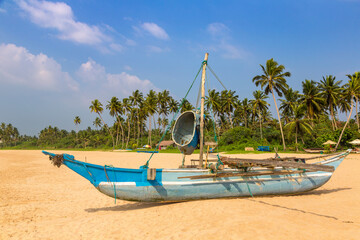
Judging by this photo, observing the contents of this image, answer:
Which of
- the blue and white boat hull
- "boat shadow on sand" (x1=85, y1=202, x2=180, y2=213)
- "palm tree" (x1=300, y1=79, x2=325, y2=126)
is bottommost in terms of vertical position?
"boat shadow on sand" (x1=85, y1=202, x2=180, y2=213)

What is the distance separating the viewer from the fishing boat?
690 cm

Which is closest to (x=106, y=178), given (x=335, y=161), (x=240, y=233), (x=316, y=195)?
(x=240, y=233)

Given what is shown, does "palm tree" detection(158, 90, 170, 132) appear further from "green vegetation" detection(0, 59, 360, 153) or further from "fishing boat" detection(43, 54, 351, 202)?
"fishing boat" detection(43, 54, 351, 202)

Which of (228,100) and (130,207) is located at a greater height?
(228,100)

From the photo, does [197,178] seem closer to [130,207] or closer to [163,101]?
[130,207]

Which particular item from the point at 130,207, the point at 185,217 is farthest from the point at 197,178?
the point at 130,207

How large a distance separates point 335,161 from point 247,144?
97.6 ft

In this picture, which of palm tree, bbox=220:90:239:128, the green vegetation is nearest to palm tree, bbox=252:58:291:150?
the green vegetation

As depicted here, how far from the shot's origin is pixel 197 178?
7.23 metres

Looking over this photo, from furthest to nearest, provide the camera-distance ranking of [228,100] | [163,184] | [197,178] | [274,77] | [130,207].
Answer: [228,100]
[274,77]
[130,207]
[197,178]
[163,184]

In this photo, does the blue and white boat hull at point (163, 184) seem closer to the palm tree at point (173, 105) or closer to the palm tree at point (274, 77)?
the palm tree at point (274, 77)

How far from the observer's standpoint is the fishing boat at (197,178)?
22.6 ft

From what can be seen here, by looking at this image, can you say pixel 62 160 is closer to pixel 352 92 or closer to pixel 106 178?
pixel 106 178

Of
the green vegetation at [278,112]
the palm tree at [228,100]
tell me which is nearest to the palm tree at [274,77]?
the green vegetation at [278,112]
